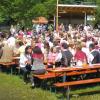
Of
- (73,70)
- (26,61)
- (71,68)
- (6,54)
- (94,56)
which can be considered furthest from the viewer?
(6,54)

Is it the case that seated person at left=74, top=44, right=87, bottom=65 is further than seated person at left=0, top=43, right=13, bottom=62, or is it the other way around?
seated person at left=0, top=43, right=13, bottom=62

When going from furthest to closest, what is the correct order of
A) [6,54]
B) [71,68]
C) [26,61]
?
[6,54], [26,61], [71,68]

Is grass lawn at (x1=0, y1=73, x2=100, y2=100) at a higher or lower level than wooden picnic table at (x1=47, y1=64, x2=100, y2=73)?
lower

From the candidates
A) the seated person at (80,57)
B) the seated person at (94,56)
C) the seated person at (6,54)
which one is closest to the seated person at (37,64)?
the seated person at (80,57)

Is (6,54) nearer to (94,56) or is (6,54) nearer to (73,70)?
(94,56)

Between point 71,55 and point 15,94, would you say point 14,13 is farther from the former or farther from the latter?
point 15,94

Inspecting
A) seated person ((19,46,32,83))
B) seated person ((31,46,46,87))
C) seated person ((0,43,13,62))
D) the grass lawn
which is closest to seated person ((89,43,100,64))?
the grass lawn

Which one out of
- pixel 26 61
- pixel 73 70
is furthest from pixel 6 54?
pixel 73 70

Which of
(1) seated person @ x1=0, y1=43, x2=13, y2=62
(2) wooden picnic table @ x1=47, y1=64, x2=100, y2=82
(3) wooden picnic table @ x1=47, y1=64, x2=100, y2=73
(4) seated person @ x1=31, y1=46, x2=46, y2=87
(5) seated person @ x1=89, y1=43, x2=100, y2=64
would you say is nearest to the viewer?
(3) wooden picnic table @ x1=47, y1=64, x2=100, y2=73

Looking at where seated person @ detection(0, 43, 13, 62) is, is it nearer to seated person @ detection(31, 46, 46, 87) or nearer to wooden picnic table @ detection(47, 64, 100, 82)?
seated person @ detection(31, 46, 46, 87)

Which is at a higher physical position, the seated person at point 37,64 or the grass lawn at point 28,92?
the seated person at point 37,64

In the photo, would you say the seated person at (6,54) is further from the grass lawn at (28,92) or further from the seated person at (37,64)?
the seated person at (37,64)

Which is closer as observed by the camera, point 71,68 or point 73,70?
point 71,68

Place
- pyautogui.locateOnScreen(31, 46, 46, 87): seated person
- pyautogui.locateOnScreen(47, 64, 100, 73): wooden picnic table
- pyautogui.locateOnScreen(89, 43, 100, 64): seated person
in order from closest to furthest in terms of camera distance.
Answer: pyautogui.locateOnScreen(47, 64, 100, 73): wooden picnic table < pyautogui.locateOnScreen(31, 46, 46, 87): seated person < pyautogui.locateOnScreen(89, 43, 100, 64): seated person
